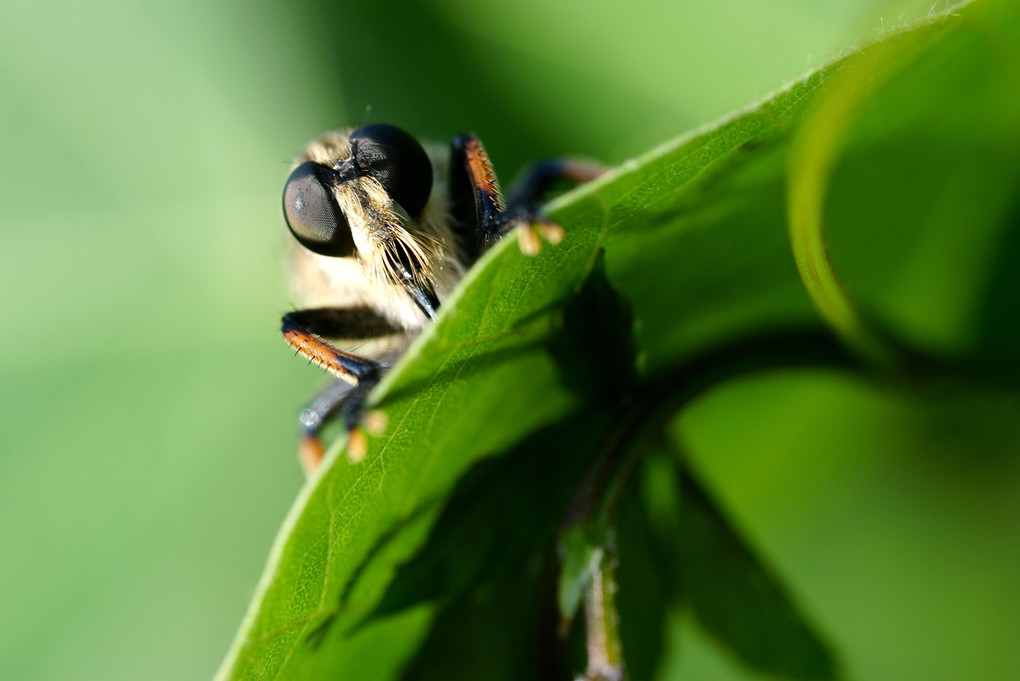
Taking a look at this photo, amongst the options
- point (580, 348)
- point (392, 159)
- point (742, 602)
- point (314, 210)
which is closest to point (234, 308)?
point (314, 210)

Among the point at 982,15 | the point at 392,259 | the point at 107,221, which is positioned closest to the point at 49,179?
the point at 107,221

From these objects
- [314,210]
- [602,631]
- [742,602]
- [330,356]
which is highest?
[314,210]

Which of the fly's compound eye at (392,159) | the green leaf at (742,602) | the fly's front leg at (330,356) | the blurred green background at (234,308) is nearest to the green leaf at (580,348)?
the green leaf at (742,602)

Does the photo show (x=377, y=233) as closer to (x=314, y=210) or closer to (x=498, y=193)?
(x=314, y=210)

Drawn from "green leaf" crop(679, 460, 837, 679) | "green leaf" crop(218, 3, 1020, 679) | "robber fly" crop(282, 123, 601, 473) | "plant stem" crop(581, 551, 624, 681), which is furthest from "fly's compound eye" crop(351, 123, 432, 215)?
"plant stem" crop(581, 551, 624, 681)

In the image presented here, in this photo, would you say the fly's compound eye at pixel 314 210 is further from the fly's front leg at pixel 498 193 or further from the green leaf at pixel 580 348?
the green leaf at pixel 580 348

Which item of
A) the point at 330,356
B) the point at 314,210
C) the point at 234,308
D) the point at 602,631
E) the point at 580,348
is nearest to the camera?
the point at 602,631
